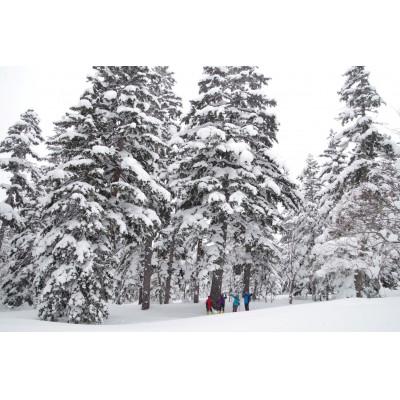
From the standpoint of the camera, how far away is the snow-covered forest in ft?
44.7

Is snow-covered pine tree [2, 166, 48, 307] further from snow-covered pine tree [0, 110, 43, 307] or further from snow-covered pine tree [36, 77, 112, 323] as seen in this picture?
snow-covered pine tree [36, 77, 112, 323]

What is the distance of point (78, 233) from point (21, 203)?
10.5 m

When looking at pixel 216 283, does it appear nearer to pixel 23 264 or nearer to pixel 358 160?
pixel 358 160

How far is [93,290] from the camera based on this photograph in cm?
1402

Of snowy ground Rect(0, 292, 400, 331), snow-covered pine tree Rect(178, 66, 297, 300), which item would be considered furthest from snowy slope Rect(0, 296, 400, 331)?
snow-covered pine tree Rect(178, 66, 297, 300)

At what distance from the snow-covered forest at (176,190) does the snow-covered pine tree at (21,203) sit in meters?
0.09

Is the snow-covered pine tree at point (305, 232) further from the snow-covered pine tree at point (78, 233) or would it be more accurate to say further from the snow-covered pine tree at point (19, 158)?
the snow-covered pine tree at point (19, 158)

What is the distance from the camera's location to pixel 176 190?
18016 millimetres

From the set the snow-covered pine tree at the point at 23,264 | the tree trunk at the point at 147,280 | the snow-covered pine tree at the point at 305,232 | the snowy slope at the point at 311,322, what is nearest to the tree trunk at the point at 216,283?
the tree trunk at the point at 147,280

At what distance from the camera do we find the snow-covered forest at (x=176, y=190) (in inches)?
536

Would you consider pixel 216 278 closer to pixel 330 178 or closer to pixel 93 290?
pixel 93 290

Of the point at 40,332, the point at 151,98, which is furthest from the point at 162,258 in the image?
the point at 40,332

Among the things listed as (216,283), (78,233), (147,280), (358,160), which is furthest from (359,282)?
(78,233)

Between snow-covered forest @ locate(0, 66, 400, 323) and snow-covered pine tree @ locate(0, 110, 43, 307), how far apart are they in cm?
9
